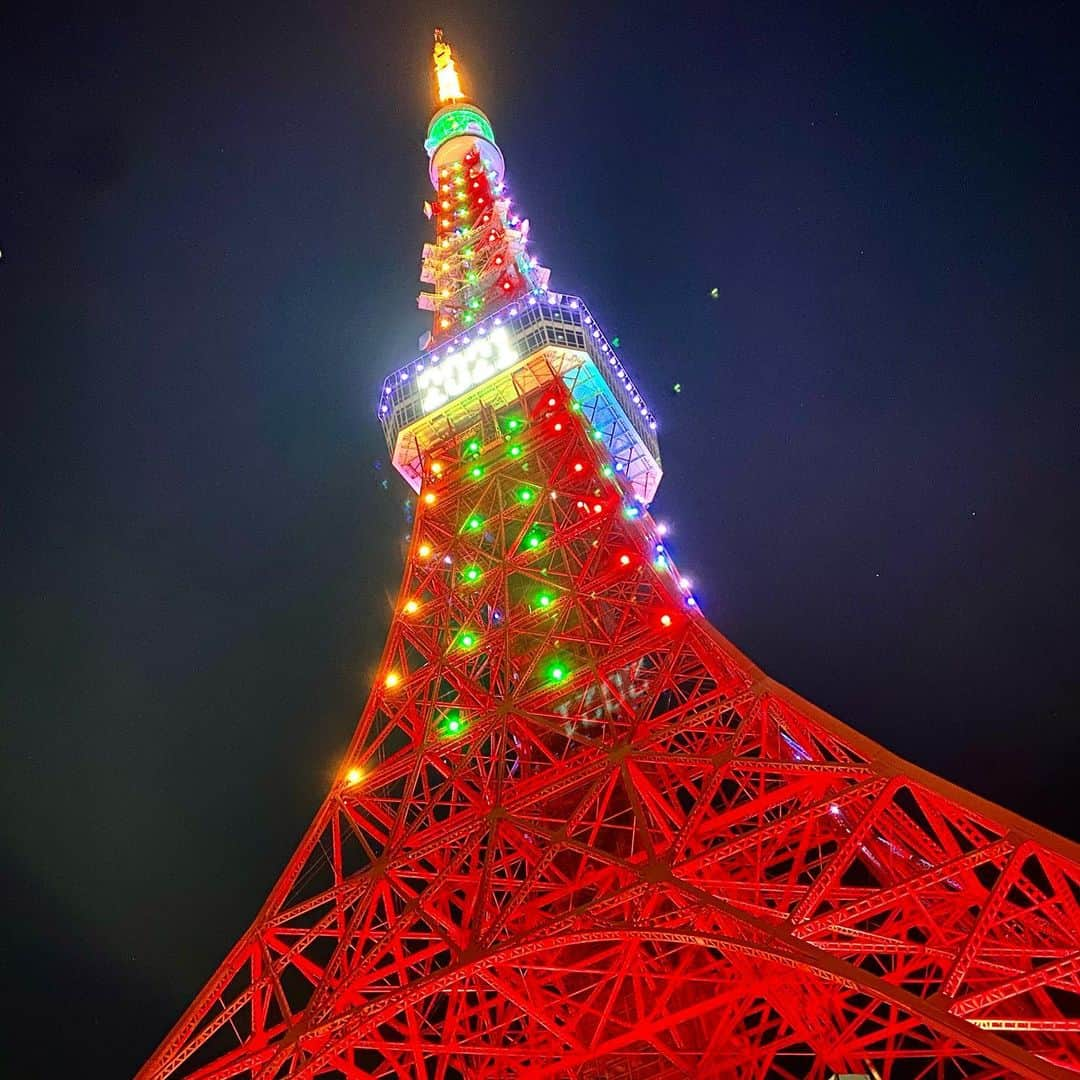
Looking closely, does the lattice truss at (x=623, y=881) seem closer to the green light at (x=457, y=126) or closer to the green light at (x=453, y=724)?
the green light at (x=453, y=724)

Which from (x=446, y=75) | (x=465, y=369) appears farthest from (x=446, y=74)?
(x=465, y=369)

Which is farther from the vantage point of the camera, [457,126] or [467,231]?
[457,126]

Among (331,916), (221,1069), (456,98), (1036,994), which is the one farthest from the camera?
(456,98)

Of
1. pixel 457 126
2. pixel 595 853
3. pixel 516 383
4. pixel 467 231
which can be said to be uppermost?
pixel 457 126

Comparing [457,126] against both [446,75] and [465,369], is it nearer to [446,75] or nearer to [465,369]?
[446,75]

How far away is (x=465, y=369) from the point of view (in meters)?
17.1

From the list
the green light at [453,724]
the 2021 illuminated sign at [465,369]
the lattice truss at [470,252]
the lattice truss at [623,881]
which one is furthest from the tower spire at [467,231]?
the green light at [453,724]

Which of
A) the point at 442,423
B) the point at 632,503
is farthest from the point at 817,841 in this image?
the point at 442,423

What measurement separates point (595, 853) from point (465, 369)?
35.7 feet

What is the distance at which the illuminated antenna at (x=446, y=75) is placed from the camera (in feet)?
82.8

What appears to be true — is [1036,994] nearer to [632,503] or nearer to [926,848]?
[926,848]

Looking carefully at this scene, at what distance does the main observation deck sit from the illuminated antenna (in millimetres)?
10575

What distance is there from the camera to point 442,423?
54.9ft

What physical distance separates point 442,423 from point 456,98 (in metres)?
12.6
